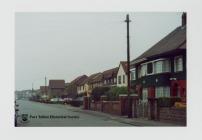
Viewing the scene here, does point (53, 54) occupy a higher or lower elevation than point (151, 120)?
higher

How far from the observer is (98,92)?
55.6 feet

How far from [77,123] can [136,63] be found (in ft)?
7.40

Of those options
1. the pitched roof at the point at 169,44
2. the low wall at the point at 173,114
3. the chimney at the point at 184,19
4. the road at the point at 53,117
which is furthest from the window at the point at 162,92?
the chimney at the point at 184,19

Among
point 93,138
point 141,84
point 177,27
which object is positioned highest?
point 177,27

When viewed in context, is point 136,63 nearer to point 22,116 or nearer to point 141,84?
point 141,84

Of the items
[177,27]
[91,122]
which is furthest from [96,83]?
[177,27]

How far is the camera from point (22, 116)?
15.7m

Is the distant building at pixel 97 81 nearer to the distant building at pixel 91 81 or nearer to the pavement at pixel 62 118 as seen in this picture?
the distant building at pixel 91 81

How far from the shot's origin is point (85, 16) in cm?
1573

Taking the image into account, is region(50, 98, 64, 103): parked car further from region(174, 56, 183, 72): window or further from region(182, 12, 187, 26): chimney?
region(182, 12, 187, 26): chimney

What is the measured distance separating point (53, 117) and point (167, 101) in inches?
109

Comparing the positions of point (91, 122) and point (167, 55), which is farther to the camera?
point (167, 55)

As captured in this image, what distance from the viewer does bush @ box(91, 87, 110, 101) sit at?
1664 cm

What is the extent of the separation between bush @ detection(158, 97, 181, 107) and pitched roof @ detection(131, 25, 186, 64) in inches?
43.3
